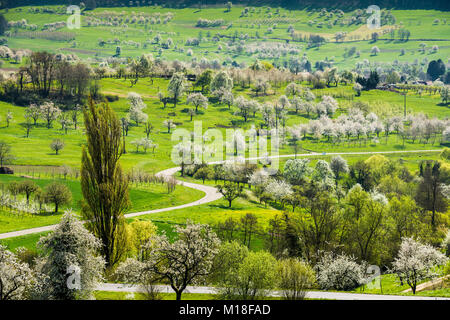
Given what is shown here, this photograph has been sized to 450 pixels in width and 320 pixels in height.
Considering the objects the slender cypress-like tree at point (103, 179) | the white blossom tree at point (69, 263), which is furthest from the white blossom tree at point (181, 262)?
the white blossom tree at point (69, 263)

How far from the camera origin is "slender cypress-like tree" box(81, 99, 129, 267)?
164 feet

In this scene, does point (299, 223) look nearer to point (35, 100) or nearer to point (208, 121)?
point (208, 121)

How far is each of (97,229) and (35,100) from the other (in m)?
154

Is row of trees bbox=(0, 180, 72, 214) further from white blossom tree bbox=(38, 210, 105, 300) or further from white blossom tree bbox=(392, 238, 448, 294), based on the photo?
white blossom tree bbox=(392, 238, 448, 294)

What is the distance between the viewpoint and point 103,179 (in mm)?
50406

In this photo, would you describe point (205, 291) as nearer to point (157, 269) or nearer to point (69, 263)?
point (157, 269)

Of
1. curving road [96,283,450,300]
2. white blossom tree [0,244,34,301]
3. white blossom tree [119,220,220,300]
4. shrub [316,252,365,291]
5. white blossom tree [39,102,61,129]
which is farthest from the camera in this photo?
white blossom tree [39,102,61,129]

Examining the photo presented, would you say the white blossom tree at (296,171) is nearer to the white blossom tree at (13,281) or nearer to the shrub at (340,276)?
the shrub at (340,276)

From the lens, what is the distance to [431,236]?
294 feet

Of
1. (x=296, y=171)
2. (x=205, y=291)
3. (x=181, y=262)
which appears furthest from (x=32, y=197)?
(x=296, y=171)

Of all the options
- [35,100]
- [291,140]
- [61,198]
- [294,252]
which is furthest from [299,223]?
[35,100]

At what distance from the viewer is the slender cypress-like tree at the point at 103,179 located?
164 feet

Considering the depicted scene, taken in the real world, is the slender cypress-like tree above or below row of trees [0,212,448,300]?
above

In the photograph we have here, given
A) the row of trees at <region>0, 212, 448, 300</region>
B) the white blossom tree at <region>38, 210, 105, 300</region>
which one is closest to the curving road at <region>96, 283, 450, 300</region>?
the row of trees at <region>0, 212, 448, 300</region>
